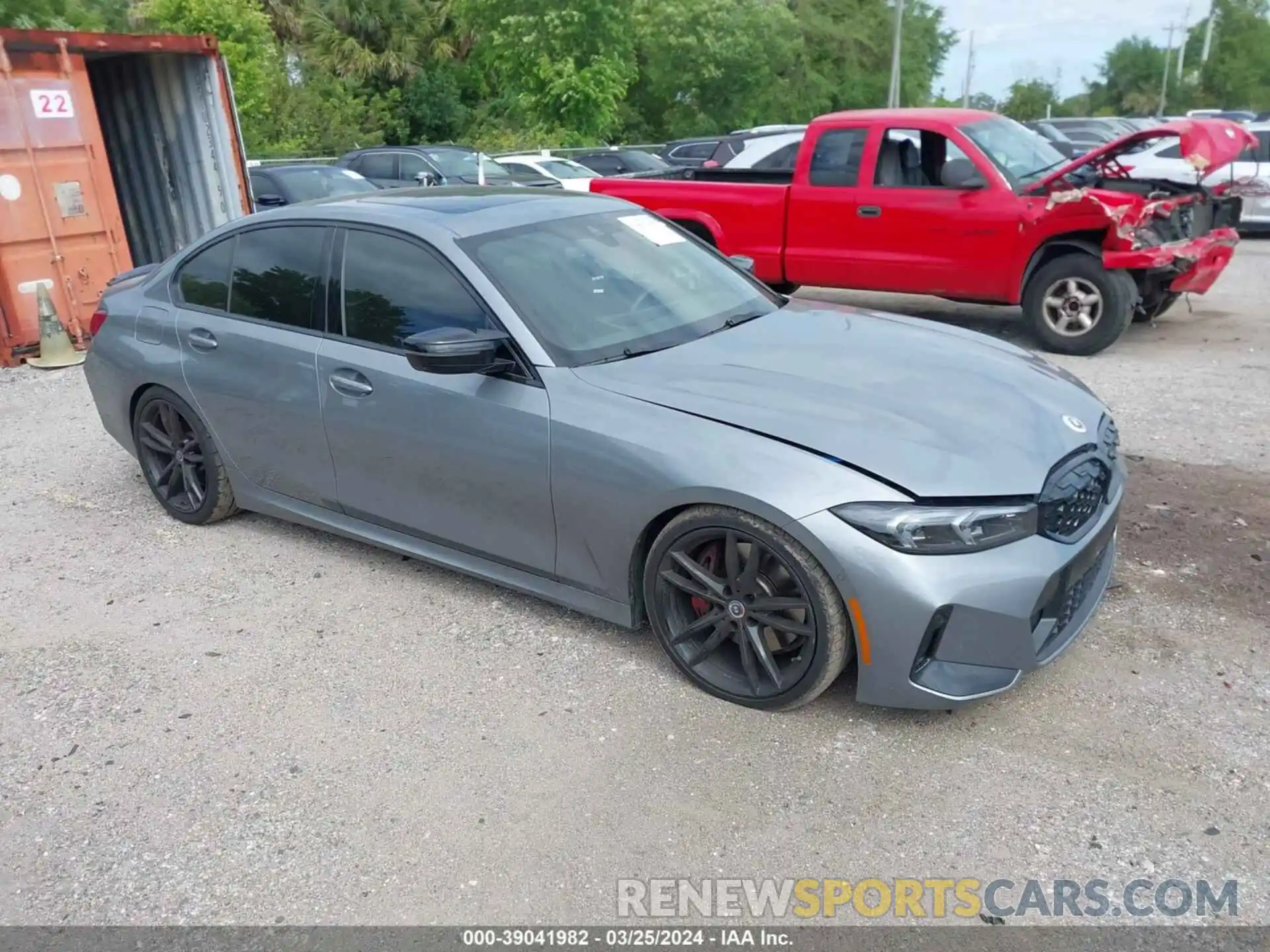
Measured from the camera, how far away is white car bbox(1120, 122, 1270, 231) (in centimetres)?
1423

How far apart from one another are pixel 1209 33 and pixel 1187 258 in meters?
59.2

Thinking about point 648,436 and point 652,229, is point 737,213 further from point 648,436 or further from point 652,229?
point 648,436

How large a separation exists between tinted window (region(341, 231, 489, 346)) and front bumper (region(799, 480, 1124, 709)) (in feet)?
5.53

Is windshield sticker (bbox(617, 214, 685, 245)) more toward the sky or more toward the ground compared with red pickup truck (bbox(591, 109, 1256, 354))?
more toward the sky

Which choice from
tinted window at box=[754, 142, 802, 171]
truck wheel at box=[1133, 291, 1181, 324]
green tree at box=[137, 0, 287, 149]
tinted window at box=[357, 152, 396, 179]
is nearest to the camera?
truck wheel at box=[1133, 291, 1181, 324]

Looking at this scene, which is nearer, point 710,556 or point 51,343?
point 710,556

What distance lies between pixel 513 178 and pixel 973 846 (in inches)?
595

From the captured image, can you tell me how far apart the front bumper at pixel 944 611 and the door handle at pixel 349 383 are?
6.52 feet

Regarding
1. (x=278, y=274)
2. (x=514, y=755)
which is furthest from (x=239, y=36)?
(x=514, y=755)

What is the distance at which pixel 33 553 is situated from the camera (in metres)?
5.18

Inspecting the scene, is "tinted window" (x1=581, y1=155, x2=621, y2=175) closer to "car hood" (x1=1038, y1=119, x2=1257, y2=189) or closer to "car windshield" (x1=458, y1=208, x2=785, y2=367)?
"car hood" (x1=1038, y1=119, x2=1257, y2=189)

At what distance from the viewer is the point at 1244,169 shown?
1468 centimetres

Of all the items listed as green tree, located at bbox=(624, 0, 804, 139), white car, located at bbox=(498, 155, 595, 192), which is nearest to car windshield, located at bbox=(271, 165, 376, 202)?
white car, located at bbox=(498, 155, 595, 192)

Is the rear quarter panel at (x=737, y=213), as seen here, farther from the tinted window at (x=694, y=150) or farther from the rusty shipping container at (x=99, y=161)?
the tinted window at (x=694, y=150)
